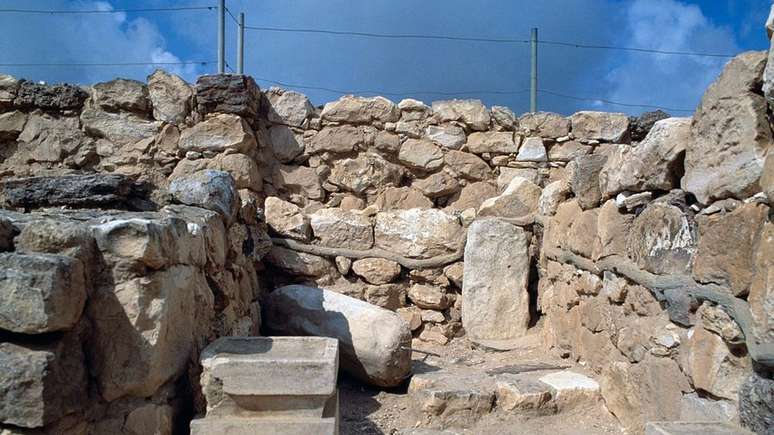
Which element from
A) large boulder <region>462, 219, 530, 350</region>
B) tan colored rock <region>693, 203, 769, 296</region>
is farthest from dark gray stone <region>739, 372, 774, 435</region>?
large boulder <region>462, 219, 530, 350</region>

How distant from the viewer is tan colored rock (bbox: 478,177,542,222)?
4.87 metres

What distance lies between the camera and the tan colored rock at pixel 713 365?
2.07 meters

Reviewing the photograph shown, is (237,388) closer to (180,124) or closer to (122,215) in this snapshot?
(122,215)

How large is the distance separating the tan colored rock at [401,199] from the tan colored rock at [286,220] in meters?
0.76

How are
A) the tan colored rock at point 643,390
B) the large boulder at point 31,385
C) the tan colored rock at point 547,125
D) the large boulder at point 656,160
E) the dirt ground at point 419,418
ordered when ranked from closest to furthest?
the large boulder at point 31,385 < the tan colored rock at point 643,390 < the large boulder at point 656,160 < the dirt ground at point 419,418 < the tan colored rock at point 547,125

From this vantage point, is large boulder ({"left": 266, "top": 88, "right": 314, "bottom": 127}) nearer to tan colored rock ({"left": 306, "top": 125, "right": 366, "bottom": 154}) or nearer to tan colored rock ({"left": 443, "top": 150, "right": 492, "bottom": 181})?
tan colored rock ({"left": 306, "top": 125, "right": 366, "bottom": 154})

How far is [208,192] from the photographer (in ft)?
10.7

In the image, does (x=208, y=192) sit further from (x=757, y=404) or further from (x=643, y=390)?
(x=757, y=404)

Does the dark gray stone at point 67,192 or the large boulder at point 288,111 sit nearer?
the dark gray stone at point 67,192

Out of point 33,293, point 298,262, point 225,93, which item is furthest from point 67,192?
point 225,93

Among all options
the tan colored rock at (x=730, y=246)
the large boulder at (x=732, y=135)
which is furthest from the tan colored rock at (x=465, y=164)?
the tan colored rock at (x=730, y=246)

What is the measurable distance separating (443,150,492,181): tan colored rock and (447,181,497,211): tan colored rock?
8 cm

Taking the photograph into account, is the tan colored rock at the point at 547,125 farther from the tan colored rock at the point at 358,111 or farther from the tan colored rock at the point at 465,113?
the tan colored rock at the point at 358,111

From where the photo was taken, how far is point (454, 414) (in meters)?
3.23
